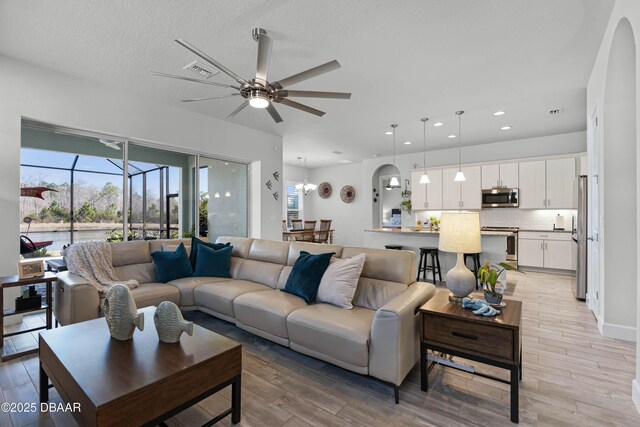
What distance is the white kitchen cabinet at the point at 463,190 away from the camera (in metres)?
6.96

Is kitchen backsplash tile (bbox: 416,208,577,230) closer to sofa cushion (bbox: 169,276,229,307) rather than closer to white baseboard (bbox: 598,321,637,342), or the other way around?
white baseboard (bbox: 598,321,637,342)

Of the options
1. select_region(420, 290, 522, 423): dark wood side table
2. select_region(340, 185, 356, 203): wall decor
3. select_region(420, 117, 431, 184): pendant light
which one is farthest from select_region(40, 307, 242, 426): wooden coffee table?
select_region(340, 185, 356, 203): wall decor

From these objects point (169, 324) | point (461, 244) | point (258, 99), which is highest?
point (258, 99)

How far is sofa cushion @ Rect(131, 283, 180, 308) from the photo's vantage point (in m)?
3.00

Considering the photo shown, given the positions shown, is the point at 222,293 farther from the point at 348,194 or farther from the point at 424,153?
the point at 348,194

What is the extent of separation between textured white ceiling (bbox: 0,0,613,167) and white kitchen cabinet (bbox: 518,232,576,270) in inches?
99.8

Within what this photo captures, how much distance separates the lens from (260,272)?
3525 mm

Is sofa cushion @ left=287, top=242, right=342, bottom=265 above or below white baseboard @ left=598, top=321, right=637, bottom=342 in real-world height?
above

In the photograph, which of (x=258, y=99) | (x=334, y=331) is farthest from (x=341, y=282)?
(x=258, y=99)

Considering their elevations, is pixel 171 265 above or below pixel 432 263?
above

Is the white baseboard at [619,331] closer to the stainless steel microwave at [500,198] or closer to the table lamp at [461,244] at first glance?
the table lamp at [461,244]

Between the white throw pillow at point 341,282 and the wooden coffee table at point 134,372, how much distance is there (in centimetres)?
99

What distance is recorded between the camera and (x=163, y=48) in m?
3.08

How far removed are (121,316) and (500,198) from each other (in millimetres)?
7105
